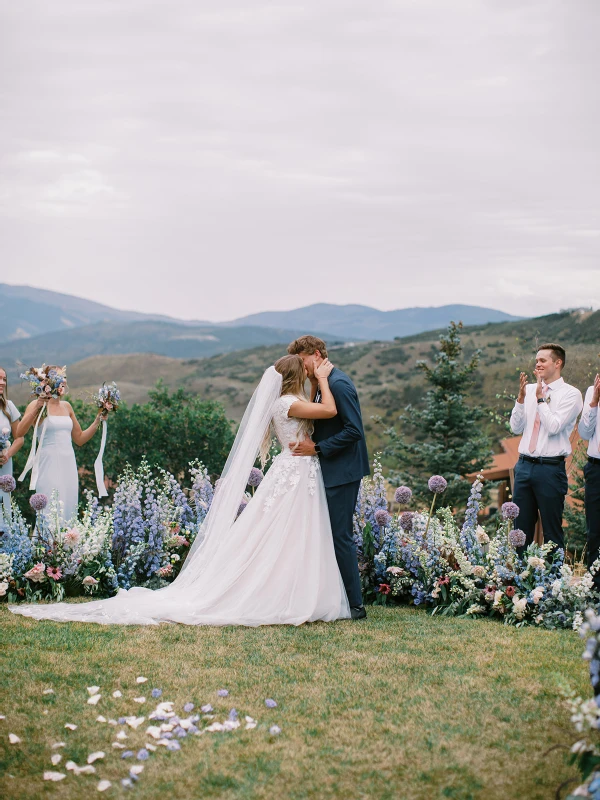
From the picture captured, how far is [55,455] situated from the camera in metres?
7.86

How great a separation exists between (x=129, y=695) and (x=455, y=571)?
329 cm

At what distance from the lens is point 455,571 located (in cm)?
678

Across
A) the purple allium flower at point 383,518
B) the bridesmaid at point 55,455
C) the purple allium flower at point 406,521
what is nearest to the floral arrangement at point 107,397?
the bridesmaid at point 55,455

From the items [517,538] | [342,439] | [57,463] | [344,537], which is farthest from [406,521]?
[57,463]

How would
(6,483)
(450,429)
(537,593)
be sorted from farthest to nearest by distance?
(450,429) → (6,483) → (537,593)

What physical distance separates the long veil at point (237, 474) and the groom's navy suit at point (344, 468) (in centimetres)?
55

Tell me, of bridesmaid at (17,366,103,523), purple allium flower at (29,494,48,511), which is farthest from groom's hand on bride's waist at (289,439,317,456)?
bridesmaid at (17,366,103,523)

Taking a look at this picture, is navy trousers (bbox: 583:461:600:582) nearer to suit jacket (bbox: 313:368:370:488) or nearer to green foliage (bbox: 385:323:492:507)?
suit jacket (bbox: 313:368:370:488)

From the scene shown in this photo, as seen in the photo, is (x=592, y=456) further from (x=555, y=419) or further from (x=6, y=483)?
(x=6, y=483)

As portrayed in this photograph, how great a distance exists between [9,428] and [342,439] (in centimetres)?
362

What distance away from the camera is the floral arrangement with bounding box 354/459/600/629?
6.20m

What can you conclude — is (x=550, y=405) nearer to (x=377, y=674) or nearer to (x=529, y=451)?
(x=529, y=451)

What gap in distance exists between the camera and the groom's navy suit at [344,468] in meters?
6.44

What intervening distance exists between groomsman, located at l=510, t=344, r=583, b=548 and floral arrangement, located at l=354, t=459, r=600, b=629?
32 centimetres
